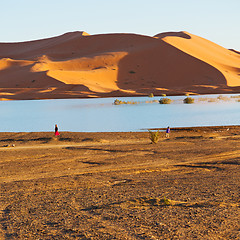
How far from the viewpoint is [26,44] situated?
162m

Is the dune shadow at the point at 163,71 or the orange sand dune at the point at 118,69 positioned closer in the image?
the orange sand dune at the point at 118,69

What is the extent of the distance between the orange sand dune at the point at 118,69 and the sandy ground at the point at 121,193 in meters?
65.4

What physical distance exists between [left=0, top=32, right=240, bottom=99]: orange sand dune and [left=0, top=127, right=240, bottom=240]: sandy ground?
6543cm

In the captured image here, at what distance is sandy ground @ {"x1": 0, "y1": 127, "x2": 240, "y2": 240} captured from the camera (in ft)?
20.0

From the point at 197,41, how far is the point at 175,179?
139m

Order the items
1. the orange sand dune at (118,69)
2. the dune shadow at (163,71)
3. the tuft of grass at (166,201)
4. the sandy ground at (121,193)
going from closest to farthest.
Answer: the sandy ground at (121,193)
the tuft of grass at (166,201)
the orange sand dune at (118,69)
the dune shadow at (163,71)

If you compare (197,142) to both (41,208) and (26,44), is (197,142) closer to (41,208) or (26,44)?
(41,208)

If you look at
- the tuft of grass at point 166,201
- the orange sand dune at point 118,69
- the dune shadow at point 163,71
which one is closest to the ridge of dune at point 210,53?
the orange sand dune at point 118,69

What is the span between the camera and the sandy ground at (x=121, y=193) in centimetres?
609

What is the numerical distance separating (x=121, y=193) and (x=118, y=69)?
328 feet

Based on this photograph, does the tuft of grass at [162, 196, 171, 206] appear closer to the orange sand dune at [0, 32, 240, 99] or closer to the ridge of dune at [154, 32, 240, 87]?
the orange sand dune at [0, 32, 240, 99]

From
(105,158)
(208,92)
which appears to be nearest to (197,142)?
(105,158)

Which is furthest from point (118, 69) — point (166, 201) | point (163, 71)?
point (166, 201)

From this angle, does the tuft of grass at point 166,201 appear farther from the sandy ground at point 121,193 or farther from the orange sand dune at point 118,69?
the orange sand dune at point 118,69
